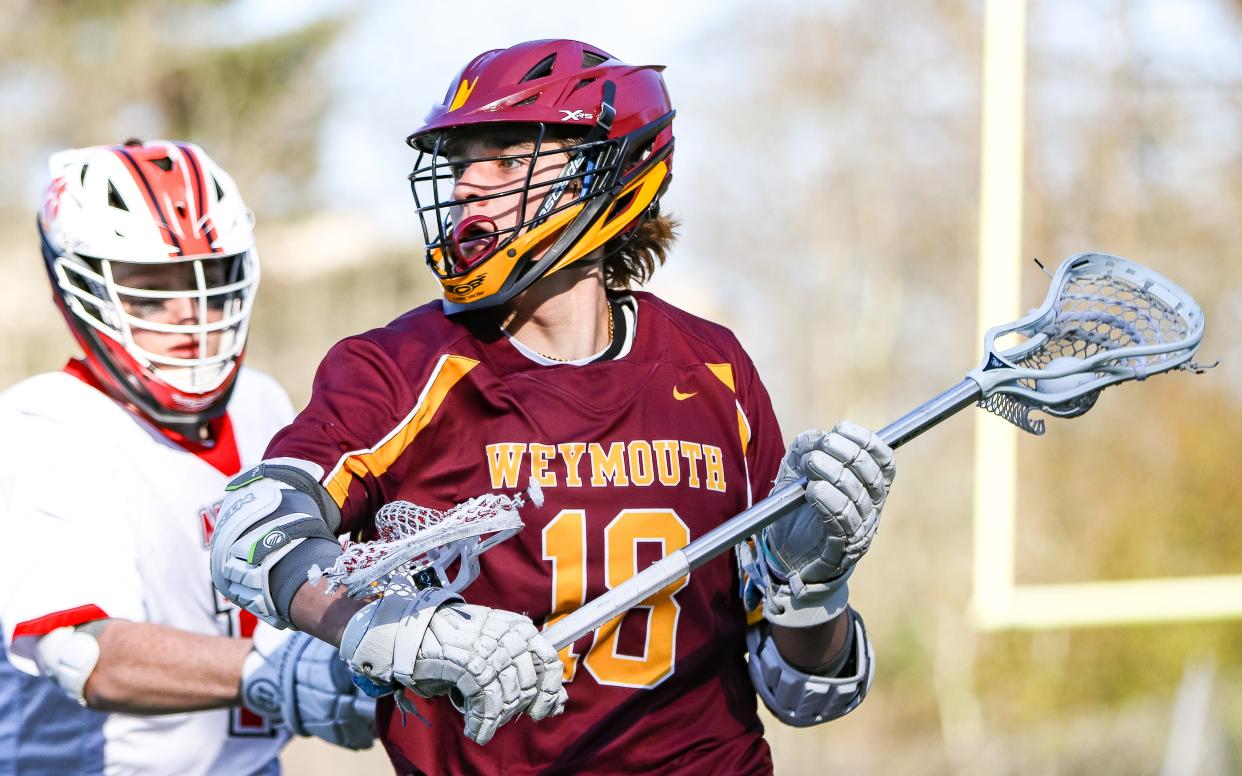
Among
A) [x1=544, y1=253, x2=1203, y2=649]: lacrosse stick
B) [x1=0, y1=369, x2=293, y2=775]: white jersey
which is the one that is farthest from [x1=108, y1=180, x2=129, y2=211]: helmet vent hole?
[x1=544, y1=253, x2=1203, y2=649]: lacrosse stick

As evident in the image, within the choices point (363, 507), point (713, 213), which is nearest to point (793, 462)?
point (363, 507)

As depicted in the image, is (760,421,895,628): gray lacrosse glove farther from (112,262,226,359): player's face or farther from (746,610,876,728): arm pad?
(112,262,226,359): player's face

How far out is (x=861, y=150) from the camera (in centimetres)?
954

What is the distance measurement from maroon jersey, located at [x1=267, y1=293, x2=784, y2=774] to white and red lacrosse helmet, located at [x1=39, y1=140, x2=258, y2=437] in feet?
2.69

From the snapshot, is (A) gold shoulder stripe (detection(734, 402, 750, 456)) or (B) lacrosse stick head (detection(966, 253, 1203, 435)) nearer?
(B) lacrosse stick head (detection(966, 253, 1203, 435))

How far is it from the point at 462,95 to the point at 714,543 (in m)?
0.88

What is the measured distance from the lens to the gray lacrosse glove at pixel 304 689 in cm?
255

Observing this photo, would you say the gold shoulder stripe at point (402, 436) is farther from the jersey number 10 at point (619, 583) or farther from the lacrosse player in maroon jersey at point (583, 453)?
the jersey number 10 at point (619, 583)

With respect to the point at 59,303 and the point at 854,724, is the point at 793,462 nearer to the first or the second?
the point at 59,303

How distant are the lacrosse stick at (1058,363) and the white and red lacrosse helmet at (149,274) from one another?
126cm

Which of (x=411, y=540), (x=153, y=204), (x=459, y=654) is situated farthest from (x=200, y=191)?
(x=459, y=654)

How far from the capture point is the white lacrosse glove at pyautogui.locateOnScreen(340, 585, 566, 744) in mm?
1660

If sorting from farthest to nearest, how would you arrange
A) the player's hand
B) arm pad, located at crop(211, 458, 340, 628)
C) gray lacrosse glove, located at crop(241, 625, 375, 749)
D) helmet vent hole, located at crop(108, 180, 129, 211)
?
1. helmet vent hole, located at crop(108, 180, 129, 211)
2. gray lacrosse glove, located at crop(241, 625, 375, 749)
3. arm pad, located at crop(211, 458, 340, 628)
4. the player's hand

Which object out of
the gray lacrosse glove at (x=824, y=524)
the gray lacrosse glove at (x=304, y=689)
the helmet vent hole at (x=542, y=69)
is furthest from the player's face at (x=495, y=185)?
the gray lacrosse glove at (x=304, y=689)
